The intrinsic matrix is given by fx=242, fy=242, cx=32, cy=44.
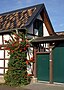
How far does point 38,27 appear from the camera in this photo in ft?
64.0

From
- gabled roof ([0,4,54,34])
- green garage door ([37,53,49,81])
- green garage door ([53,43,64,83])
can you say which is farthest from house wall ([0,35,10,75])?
green garage door ([53,43,64,83])

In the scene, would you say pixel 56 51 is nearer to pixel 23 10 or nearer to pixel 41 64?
pixel 41 64

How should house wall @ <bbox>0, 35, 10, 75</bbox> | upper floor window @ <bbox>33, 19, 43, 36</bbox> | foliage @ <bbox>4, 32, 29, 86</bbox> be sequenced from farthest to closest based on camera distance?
upper floor window @ <bbox>33, 19, 43, 36</bbox> → house wall @ <bbox>0, 35, 10, 75</bbox> → foliage @ <bbox>4, 32, 29, 86</bbox>

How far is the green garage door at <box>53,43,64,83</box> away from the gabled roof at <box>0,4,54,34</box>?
10.1 feet

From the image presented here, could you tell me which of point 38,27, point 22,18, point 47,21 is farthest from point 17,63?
point 47,21

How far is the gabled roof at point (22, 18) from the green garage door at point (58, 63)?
308cm

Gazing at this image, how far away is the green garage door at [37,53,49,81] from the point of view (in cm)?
1598

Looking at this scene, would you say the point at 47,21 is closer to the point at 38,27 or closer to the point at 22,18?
the point at 38,27

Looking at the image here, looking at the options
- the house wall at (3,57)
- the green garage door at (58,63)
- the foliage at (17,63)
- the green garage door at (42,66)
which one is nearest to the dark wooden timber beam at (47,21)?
the house wall at (3,57)

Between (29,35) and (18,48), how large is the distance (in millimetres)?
2284

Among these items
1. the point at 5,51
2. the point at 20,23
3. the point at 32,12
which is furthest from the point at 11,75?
the point at 32,12

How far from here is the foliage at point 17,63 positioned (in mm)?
15453

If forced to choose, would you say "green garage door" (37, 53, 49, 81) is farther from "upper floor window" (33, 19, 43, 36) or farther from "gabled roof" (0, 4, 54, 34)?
"upper floor window" (33, 19, 43, 36)

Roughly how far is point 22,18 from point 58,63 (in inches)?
202
